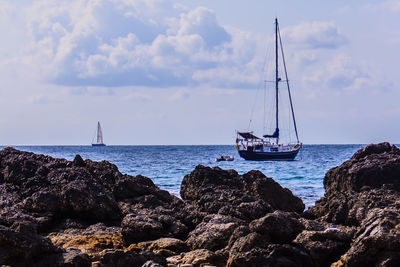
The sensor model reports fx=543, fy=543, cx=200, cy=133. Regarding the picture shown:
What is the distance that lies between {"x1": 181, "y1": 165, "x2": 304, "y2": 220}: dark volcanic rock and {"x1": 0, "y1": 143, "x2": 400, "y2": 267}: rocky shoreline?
3 centimetres

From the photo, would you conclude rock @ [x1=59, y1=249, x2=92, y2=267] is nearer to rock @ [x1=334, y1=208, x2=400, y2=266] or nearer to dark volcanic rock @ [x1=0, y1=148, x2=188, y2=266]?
dark volcanic rock @ [x1=0, y1=148, x2=188, y2=266]

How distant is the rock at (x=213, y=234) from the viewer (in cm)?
942

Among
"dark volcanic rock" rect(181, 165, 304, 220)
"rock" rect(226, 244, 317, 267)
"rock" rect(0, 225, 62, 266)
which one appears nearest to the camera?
"rock" rect(0, 225, 62, 266)

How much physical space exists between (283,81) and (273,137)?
7299mm

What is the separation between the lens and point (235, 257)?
8227mm

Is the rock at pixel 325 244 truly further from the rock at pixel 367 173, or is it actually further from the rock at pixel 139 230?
the rock at pixel 367 173

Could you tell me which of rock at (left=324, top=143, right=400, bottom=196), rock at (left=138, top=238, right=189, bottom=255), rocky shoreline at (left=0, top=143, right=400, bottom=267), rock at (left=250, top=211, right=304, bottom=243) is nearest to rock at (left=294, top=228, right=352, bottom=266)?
rocky shoreline at (left=0, top=143, right=400, bottom=267)

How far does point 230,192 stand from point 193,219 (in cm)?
185

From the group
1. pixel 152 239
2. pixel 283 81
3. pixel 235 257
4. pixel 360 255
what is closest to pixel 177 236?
pixel 152 239

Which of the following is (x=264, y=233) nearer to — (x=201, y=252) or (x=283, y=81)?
(x=201, y=252)

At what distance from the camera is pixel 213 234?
956cm

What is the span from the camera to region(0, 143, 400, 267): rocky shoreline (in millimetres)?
8070

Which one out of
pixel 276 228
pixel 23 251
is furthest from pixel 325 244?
pixel 23 251

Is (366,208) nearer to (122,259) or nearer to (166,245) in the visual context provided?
(166,245)
